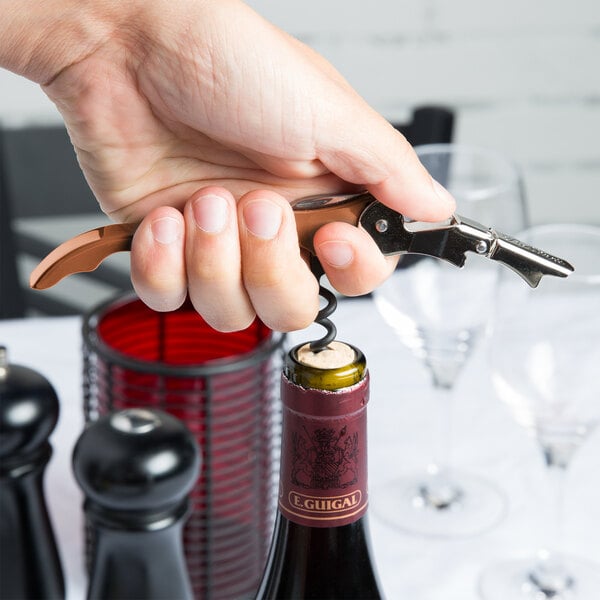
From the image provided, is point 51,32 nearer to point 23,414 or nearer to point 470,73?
point 23,414

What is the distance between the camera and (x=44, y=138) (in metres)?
1.86

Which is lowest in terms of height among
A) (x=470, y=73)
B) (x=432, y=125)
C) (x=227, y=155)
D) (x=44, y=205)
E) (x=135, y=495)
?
(x=44, y=205)

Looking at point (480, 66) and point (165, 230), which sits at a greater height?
point (165, 230)

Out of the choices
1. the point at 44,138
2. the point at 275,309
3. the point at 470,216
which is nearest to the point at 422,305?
Answer: the point at 470,216

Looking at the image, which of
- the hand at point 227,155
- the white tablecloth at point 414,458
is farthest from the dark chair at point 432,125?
the hand at point 227,155

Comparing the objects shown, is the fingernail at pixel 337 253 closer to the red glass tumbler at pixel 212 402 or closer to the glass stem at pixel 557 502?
the red glass tumbler at pixel 212 402

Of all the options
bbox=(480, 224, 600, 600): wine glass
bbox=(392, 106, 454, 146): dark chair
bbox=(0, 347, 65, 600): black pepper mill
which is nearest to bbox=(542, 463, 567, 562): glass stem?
bbox=(480, 224, 600, 600): wine glass

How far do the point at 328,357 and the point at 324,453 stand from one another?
5cm

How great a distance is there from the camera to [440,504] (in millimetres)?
917

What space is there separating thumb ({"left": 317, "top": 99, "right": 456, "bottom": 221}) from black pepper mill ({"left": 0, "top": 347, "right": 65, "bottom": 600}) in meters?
0.23

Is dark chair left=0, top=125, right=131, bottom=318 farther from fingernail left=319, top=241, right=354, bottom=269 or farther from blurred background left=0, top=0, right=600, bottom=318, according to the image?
fingernail left=319, top=241, right=354, bottom=269

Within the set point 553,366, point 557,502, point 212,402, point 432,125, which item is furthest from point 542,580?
point 432,125

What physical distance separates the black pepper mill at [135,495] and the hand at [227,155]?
80 mm

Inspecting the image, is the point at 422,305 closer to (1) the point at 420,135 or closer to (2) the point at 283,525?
(2) the point at 283,525
